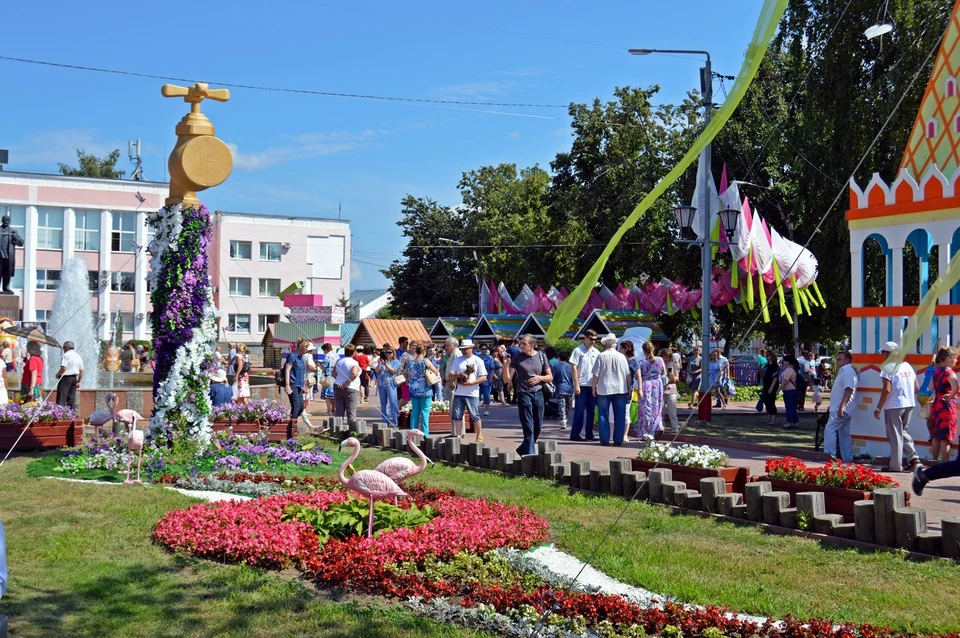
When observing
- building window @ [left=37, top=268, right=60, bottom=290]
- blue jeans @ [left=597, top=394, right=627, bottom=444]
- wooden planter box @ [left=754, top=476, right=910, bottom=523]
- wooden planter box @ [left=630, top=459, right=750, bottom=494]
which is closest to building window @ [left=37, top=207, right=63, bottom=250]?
building window @ [left=37, top=268, right=60, bottom=290]

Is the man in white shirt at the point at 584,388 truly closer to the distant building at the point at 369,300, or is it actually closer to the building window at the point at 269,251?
the building window at the point at 269,251

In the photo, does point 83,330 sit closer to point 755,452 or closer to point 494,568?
point 755,452

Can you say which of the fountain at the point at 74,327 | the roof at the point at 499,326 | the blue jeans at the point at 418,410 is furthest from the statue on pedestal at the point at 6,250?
the roof at the point at 499,326

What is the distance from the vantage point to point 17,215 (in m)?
60.5

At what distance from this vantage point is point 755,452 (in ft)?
56.2

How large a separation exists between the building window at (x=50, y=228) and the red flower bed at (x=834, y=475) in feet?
192

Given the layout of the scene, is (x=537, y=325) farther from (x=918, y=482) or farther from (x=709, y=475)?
(x=918, y=482)

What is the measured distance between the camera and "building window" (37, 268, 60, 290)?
203 feet

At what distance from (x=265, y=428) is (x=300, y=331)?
41.6 meters

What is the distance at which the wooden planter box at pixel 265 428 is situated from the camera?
52.0 ft

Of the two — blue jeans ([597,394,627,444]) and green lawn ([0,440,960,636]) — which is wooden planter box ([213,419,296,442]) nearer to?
blue jeans ([597,394,627,444])

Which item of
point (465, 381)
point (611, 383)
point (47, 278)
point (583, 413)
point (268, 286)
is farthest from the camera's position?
point (268, 286)

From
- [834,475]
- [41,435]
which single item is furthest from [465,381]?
[834,475]

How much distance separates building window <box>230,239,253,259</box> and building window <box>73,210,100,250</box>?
862 centimetres
